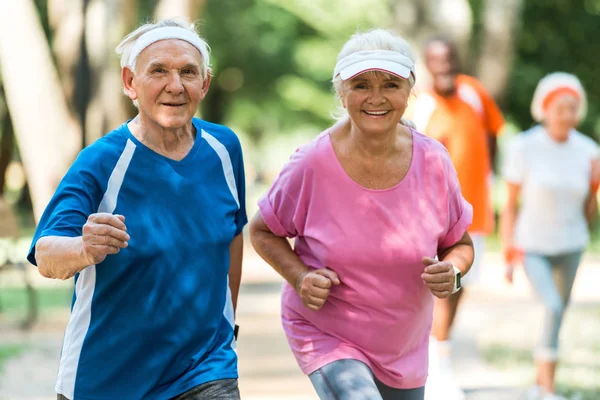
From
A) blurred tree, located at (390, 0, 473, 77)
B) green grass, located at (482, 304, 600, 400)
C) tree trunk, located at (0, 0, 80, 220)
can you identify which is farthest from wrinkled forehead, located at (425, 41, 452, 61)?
blurred tree, located at (390, 0, 473, 77)

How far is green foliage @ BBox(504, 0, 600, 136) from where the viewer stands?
3048cm

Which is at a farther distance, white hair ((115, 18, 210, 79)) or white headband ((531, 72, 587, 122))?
white headband ((531, 72, 587, 122))

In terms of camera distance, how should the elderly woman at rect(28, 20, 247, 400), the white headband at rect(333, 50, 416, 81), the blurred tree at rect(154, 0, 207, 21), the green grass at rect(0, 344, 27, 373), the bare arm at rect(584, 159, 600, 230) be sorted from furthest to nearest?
the blurred tree at rect(154, 0, 207, 21) < the green grass at rect(0, 344, 27, 373) < the bare arm at rect(584, 159, 600, 230) < the white headband at rect(333, 50, 416, 81) < the elderly woman at rect(28, 20, 247, 400)

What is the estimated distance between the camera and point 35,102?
12.9 metres

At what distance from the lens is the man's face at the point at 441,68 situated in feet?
26.0

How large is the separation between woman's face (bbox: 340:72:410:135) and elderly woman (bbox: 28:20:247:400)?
0.61 m

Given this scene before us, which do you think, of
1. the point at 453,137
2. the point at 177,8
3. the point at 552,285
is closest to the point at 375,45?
the point at 453,137

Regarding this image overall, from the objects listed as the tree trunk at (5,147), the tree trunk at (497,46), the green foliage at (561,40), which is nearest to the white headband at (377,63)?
the tree trunk at (497,46)

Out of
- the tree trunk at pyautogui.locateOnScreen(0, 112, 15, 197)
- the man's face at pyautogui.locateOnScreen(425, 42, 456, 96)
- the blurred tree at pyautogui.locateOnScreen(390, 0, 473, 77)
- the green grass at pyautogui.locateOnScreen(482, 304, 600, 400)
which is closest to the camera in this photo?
the man's face at pyautogui.locateOnScreen(425, 42, 456, 96)

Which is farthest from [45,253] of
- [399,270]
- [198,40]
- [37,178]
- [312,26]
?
[312,26]

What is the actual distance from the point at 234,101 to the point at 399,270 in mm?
36319

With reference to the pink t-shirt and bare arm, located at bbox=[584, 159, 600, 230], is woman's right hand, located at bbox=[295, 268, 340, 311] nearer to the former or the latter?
the pink t-shirt

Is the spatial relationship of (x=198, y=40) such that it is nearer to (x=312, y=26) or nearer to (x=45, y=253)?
(x=45, y=253)

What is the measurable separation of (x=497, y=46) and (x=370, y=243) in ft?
58.9
